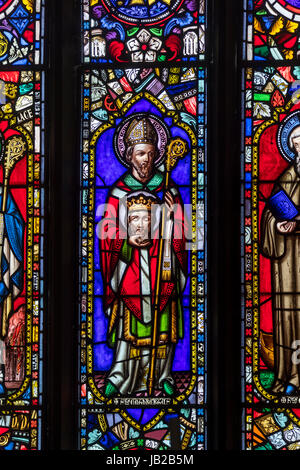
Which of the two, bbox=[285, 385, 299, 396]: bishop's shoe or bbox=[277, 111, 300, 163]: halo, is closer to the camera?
bbox=[285, 385, 299, 396]: bishop's shoe

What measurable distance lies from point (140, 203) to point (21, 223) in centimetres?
69

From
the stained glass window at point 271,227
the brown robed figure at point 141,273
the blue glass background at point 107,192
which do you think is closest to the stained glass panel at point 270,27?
the stained glass window at point 271,227

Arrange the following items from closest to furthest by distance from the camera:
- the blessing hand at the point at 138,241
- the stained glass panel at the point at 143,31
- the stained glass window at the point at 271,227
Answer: the stained glass window at the point at 271,227 < the blessing hand at the point at 138,241 < the stained glass panel at the point at 143,31

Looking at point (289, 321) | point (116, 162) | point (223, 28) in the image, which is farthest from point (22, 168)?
point (289, 321)

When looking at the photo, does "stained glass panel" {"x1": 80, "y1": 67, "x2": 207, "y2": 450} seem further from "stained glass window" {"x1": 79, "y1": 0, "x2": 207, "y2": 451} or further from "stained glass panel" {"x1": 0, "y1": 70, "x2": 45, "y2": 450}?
"stained glass panel" {"x1": 0, "y1": 70, "x2": 45, "y2": 450}

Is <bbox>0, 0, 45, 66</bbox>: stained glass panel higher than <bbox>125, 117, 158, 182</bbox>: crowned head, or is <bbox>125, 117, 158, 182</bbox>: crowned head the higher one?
<bbox>0, 0, 45, 66</bbox>: stained glass panel

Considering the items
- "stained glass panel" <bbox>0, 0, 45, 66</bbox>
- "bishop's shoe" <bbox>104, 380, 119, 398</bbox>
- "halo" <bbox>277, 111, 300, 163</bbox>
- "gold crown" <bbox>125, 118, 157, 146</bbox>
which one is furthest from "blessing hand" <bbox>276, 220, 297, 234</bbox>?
"stained glass panel" <bbox>0, 0, 45, 66</bbox>

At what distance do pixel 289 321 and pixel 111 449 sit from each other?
122cm

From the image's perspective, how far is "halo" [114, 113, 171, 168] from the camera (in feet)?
15.7

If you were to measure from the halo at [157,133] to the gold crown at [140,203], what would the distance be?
21 cm

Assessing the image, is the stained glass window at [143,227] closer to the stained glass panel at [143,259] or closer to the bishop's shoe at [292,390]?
the stained glass panel at [143,259]

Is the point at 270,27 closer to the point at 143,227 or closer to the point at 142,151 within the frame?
the point at 142,151

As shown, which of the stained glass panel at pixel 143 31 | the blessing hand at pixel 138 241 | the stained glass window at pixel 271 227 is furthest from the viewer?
the stained glass panel at pixel 143 31

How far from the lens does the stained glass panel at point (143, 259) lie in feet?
15.3
